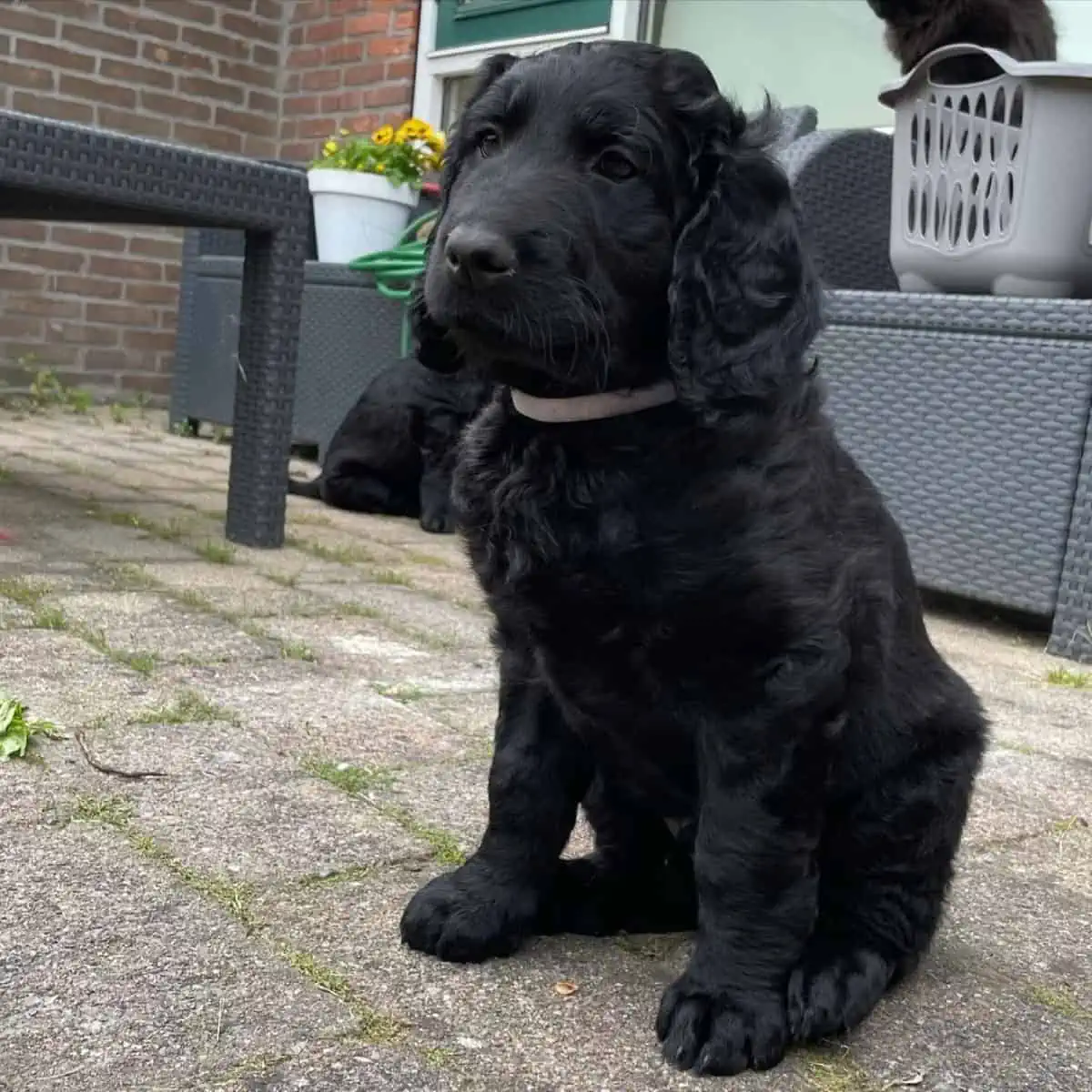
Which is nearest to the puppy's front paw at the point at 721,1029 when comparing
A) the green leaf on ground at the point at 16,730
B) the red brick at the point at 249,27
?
the green leaf on ground at the point at 16,730

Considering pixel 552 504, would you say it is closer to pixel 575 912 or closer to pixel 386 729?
pixel 575 912

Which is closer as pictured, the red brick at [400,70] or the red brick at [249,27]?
the red brick at [400,70]

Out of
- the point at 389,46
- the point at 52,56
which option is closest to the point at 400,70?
the point at 389,46

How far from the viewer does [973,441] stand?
356cm

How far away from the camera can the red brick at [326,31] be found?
746cm

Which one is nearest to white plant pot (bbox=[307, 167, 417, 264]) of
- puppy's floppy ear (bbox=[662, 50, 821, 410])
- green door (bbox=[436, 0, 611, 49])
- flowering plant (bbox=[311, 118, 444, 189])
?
flowering plant (bbox=[311, 118, 444, 189])

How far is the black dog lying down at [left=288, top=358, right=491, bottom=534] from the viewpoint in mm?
4699

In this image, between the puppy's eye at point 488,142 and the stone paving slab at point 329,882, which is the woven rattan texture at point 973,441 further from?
the puppy's eye at point 488,142

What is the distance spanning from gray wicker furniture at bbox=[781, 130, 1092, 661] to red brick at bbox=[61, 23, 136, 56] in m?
5.03

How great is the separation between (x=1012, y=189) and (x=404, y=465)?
2.29 metres

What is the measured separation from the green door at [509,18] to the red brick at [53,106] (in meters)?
1.97

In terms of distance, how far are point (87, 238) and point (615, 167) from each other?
21.1ft

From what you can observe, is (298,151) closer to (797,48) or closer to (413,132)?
(413,132)

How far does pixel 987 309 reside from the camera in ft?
11.4
